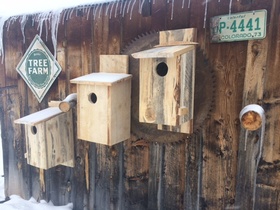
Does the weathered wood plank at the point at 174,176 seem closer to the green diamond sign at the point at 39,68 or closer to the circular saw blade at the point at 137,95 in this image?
the circular saw blade at the point at 137,95

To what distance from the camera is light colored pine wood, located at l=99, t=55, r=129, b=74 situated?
2039 mm

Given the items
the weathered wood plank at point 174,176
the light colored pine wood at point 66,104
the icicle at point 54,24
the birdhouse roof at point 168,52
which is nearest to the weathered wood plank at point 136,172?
the weathered wood plank at point 174,176

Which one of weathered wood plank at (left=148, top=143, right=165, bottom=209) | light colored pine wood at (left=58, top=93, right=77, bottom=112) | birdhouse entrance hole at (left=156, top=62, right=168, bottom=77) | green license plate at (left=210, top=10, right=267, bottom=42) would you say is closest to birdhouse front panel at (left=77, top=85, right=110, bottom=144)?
light colored pine wood at (left=58, top=93, right=77, bottom=112)

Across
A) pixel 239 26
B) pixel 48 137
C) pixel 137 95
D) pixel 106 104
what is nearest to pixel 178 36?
pixel 239 26

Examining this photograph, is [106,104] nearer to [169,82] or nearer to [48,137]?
[169,82]

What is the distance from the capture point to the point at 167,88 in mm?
1646

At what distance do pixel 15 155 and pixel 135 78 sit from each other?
1.86m

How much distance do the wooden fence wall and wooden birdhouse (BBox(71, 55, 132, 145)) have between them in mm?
173

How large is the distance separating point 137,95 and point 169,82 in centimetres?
46

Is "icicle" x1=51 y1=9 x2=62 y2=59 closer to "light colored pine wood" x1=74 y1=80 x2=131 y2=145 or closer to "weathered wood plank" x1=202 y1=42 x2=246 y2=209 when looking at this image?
"light colored pine wood" x1=74 y1=80 x2=131 y2=145

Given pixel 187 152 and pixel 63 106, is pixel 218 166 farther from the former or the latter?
pixel 63 106

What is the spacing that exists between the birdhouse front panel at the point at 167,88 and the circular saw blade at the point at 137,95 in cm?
16

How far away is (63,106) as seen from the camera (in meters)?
2.18

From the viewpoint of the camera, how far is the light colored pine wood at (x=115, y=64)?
6.69ft
